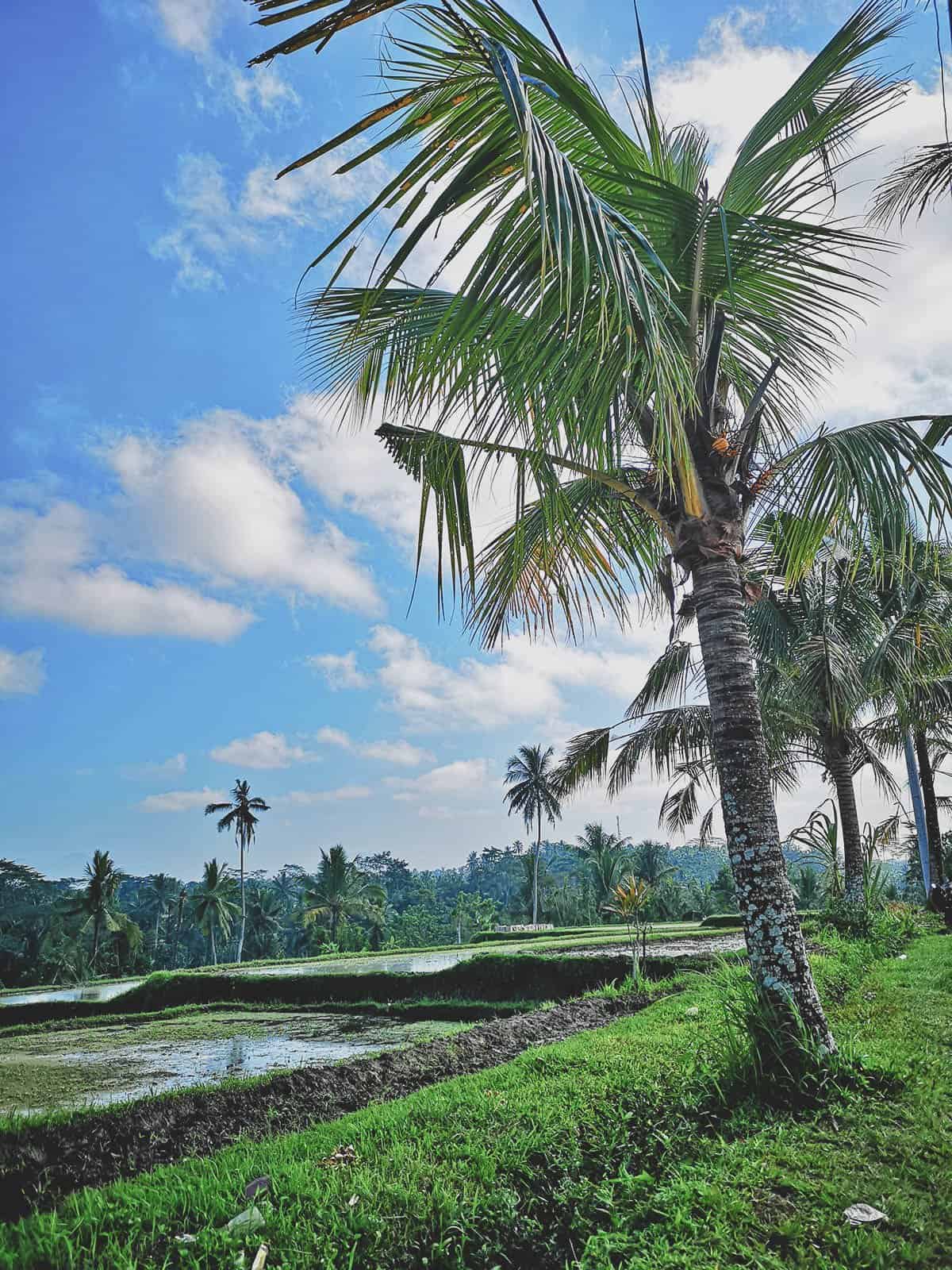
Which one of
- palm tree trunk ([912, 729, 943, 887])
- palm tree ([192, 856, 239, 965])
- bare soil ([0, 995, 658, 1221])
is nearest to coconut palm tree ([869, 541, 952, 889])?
palm tree trunk ([912, 729, 943, 887])

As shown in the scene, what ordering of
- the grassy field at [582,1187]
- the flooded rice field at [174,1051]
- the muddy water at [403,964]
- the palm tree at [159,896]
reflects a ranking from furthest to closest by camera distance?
the palm tree at [159,896]
the muddy water at [403,964]
the flooded rice field at [174,1051]
the grassy field at [582,1187]

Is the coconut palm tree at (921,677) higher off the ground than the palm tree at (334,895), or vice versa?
the coconut palm tree at (921,677)

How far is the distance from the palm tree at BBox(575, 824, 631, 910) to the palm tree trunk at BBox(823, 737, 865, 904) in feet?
80.9

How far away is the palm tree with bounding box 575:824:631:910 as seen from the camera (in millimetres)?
36688

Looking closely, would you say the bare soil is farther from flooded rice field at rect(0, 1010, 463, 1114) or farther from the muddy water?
the muddy water

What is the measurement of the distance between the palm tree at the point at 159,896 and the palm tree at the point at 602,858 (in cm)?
3086

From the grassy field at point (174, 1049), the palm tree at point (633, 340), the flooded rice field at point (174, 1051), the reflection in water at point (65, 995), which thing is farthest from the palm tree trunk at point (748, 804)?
the reflection in water at point (65, 995)

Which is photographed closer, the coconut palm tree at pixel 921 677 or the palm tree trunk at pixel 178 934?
the coconut palm tree at pixel 921 677

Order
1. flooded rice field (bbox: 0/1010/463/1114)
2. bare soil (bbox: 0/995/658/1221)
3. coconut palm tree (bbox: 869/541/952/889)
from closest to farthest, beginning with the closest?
bare soil (bbox: 0/995/658/1221) < flooded rice field (bbox: 0/1010/463/1114) < coconut palm tree (bbox: 869/541/952/889)

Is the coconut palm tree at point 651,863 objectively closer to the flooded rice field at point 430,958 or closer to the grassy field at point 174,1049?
the flooded rice field at point 430,958

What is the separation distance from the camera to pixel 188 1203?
9.77 feet

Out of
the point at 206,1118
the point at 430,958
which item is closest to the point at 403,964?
the point at 430,958

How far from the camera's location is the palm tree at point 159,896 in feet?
172

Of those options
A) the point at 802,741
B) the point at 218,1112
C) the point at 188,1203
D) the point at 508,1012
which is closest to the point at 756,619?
the point at 802,741
